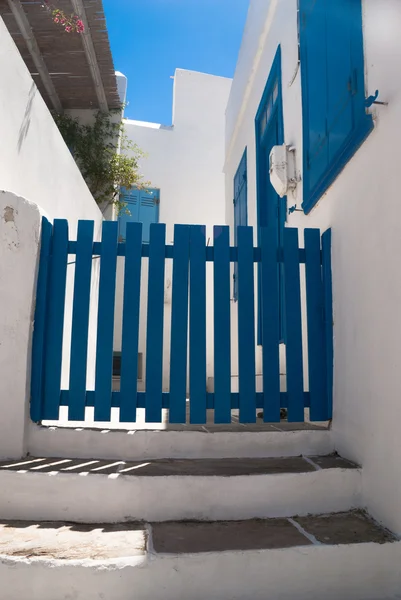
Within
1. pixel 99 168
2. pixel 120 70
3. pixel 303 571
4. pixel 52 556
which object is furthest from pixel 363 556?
pixel 120 70

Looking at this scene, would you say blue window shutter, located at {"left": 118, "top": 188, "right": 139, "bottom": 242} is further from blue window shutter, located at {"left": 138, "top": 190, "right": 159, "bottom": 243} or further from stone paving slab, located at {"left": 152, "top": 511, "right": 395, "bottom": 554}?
stone paving slab, located at {"left": 152, "top": 511, "right": 395, "bottom": 554}

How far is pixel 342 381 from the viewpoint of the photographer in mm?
2801

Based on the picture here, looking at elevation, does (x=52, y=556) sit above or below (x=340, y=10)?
below

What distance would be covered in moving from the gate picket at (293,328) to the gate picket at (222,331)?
0.38m

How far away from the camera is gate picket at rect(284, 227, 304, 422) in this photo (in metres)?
2.96

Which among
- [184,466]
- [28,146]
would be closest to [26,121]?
[28,146]

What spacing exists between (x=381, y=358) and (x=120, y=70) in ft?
35.2

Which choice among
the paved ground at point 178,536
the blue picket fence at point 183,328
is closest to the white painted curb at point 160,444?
the blue picket fence at point 183,328

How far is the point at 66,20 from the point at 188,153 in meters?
4.98

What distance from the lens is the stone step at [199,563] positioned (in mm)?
1877

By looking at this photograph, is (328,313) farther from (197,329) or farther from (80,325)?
(80,325)

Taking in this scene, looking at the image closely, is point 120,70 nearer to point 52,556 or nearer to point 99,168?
point 99,168

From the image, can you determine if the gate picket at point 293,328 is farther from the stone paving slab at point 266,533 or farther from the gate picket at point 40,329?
the gate picket at point 40,329

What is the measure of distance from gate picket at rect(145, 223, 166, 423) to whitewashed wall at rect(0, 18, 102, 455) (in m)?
0.72
